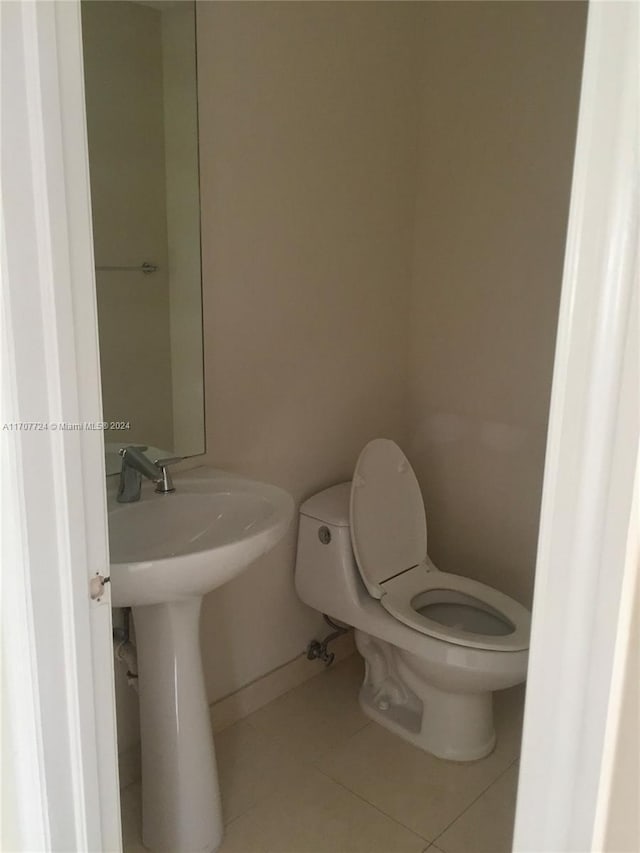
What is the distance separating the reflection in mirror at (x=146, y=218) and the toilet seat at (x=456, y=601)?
733mm

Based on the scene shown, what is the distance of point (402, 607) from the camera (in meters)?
2.07

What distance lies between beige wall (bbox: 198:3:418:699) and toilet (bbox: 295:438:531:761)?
18cm

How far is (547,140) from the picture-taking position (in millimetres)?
2076

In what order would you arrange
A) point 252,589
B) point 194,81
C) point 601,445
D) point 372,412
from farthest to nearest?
point 372,412
point 252,589
point 194,81
point 601,445

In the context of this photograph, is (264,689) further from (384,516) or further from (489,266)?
(489,266)

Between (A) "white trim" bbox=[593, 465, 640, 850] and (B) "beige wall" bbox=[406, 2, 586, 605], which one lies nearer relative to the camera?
(A) "white trim" bbox=[593, 465, 640, 850]

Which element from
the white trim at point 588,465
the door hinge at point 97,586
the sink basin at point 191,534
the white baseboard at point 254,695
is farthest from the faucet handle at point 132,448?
the white trim at point 588,465

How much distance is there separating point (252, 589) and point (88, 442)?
123 cm

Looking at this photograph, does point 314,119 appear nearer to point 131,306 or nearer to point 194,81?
point 194,81

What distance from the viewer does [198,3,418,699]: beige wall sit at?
1859mm

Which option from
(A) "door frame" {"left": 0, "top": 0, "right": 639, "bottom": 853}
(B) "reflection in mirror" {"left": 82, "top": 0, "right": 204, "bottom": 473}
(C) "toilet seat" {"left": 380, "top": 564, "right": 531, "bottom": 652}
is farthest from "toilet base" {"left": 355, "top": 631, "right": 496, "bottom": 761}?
(A) "door frame" {"left": 0, "top": 0, "right": 639, "bottom": 853}

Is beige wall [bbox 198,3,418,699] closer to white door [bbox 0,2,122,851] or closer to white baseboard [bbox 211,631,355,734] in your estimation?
white baseboard [bbox 211,631,355,734]

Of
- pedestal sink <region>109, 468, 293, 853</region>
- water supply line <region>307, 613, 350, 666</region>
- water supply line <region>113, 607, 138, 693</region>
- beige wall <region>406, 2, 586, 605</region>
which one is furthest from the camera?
water supply line <region>307, 613, 350, 666</region>

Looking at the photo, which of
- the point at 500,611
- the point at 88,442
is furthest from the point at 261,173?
the point at 500,611
